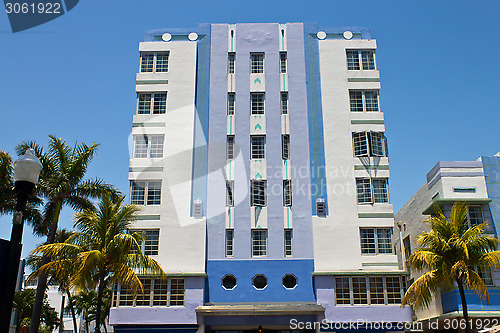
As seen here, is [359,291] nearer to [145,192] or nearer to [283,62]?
[145,192]

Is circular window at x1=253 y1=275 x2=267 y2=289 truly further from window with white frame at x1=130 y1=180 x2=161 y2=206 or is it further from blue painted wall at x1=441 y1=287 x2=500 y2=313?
blue painted wall at x1=441 y1=287 x2=500 y2=313

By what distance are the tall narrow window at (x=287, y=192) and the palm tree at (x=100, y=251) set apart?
11723 millimetres

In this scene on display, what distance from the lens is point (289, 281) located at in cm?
3198

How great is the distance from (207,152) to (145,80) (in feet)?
22.9

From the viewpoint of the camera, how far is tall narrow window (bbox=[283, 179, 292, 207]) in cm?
3393

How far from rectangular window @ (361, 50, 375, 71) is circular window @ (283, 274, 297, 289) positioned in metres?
15.7

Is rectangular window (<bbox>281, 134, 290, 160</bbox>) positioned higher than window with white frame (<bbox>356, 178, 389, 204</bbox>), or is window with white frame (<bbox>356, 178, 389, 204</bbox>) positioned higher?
rectangular window (<bbox>281, 134, 290, 160</bbox>)

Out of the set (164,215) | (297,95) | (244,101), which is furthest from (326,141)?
(164,215)

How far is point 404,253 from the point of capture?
41906 millimetres

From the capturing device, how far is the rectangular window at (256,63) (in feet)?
121

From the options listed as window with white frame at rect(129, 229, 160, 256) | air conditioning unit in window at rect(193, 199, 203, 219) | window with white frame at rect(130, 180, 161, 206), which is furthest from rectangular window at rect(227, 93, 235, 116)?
window with white frame at rect(129, 229, 160, 256)

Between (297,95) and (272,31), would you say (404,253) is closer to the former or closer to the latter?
(297,95)

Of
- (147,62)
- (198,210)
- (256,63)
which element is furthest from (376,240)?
(147,62)

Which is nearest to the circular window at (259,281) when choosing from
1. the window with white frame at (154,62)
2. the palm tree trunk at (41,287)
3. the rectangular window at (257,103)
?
the rectangular window at (257,103)
